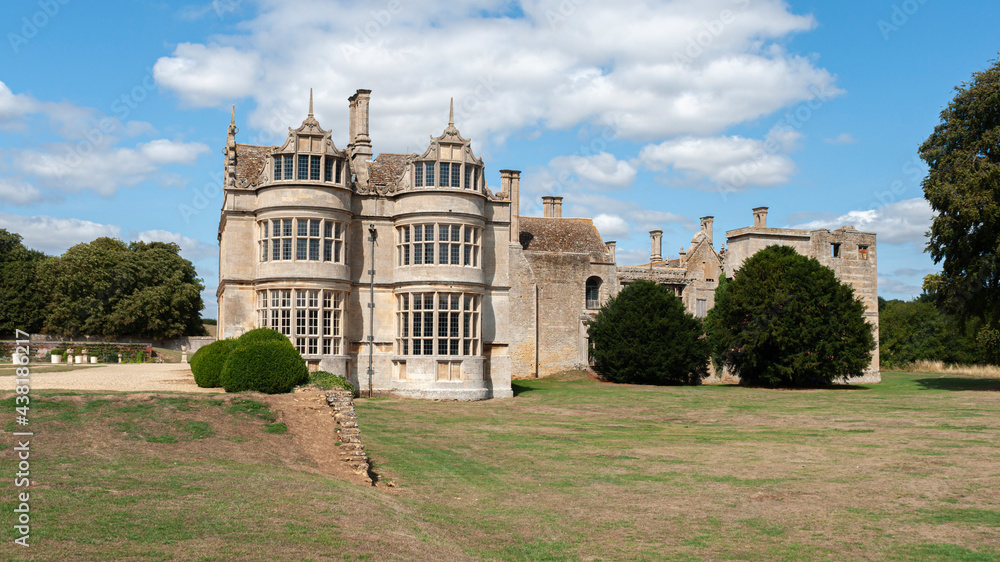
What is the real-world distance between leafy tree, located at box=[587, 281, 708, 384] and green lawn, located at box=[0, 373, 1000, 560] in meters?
21.4

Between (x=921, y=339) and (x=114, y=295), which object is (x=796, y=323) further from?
(x=114, y=295)

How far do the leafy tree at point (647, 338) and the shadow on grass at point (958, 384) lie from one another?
44.6ft

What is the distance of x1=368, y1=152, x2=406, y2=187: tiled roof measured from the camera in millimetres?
39031

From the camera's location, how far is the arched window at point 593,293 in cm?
5578

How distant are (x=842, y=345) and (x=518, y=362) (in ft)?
64.2

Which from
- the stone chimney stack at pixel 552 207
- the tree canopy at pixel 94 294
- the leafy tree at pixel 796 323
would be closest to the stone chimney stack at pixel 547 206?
the stone chimney stack at pixel 552 207

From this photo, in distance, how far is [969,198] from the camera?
38812 mm

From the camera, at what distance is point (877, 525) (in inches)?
573

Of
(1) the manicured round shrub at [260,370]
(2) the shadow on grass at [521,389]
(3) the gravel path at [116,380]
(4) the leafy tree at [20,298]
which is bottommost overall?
(2) the shadow on grass at [521,389]

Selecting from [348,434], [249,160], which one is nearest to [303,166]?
[249,160]

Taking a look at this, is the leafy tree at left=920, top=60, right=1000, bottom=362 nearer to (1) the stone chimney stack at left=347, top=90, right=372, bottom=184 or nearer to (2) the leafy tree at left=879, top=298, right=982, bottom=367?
(1) the stone chimney stack at left=347, top=90, right=372, bottom=184

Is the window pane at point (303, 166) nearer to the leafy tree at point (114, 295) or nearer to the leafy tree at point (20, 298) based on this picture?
the leafy tree at point (114, 295)

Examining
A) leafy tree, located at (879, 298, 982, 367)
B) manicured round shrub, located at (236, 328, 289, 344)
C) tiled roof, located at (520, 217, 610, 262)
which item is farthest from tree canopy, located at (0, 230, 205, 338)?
leafy tree, located at (879, 298, 982, 367)

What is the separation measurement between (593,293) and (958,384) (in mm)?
23016
